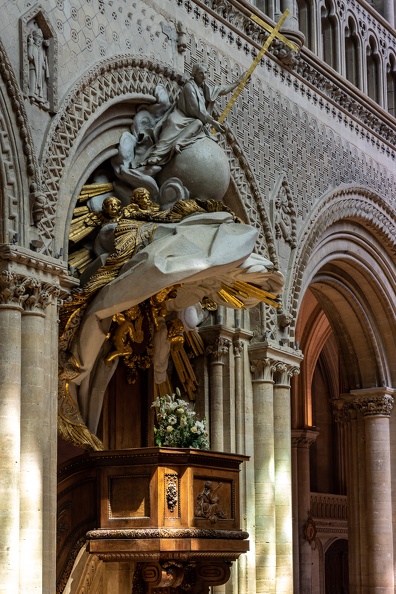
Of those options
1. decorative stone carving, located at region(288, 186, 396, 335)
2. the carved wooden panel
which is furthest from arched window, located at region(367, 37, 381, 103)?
the carved wooden panel

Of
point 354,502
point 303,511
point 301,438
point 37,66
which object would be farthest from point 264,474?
point 301,438

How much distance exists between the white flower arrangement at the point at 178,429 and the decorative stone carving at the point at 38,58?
3234mm

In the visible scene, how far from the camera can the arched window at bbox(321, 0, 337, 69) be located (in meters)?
19.2

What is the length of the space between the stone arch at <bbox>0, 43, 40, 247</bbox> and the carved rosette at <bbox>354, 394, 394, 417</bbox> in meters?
9.07

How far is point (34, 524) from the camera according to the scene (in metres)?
12.1

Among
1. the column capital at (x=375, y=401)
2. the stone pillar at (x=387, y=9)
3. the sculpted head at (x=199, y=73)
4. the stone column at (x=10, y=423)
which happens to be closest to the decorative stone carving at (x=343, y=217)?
the column capital at (x=375, y=401)

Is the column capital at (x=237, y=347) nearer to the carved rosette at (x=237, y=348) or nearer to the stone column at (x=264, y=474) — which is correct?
the carved rosette at (x=237, y=348)

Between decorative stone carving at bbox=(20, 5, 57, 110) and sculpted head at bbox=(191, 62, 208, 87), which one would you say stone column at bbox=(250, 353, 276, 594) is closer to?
sculpted head at bbox=(191, 62, 208, 87)

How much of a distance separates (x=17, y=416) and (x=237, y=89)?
17.4 feet

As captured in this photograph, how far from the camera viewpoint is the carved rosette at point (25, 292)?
1223cm

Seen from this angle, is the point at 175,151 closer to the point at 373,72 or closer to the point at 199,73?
the point at 199,73

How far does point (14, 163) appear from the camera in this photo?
12.6 metres

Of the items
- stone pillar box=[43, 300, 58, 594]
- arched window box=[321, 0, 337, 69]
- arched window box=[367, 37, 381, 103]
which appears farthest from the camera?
arched window box=[367, 37, 381, 103]

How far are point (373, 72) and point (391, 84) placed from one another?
62 cm
